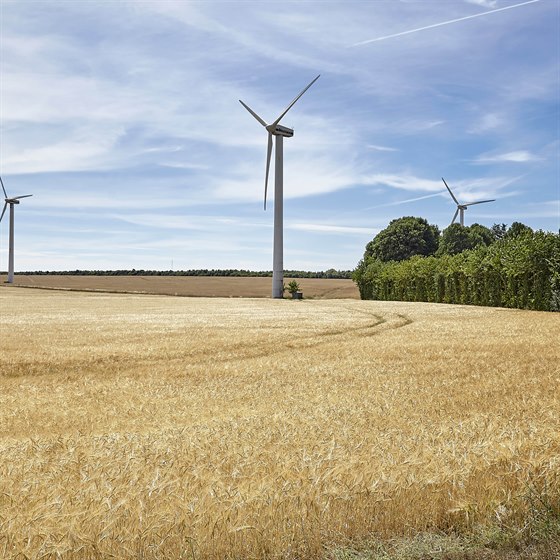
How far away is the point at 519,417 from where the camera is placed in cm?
788

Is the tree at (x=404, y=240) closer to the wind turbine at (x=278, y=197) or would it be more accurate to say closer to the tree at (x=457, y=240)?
the tree at (x=457, y=240)

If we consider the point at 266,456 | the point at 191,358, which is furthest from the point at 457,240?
the point at 266,456

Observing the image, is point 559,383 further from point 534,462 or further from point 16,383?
point 16,383

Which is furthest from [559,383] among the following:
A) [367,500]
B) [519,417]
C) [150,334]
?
[150,334]

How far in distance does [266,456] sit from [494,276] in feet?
144

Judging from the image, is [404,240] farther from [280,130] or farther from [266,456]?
[266,456]

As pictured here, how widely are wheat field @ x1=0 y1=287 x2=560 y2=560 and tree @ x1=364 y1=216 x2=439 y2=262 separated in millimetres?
91365

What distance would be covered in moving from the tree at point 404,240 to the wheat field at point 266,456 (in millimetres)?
91365

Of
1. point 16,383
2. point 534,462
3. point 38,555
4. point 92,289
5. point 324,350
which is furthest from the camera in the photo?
point 92,289

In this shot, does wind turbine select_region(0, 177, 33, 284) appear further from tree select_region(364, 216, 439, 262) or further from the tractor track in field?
the tractor track in field

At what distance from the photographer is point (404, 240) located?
343 feet

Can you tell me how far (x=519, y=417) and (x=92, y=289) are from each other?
85.9m

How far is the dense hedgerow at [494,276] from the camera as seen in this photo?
39.9 meters

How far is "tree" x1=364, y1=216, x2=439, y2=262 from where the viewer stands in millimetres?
103812
